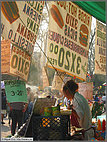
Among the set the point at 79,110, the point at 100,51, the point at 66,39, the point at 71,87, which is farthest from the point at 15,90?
the point at 100,51

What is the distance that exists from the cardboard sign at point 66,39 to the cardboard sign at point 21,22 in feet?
1.75

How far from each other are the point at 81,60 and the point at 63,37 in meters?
0.63

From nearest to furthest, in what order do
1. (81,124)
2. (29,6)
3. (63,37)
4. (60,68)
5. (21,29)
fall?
1. (81,124)
2. (21,29)
3. (29,6)
4. (60,68)
5. (63,37)

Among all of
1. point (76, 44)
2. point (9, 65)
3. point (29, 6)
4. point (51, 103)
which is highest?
point (29, 6)

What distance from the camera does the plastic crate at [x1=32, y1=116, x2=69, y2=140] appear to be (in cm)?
186

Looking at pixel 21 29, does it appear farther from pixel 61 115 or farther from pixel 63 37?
pixel 61 115

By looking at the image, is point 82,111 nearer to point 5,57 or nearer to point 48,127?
point 48,127

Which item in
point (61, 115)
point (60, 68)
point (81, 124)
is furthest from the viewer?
point (60, 68)

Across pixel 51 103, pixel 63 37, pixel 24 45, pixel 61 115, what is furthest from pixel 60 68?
pixel 61 115

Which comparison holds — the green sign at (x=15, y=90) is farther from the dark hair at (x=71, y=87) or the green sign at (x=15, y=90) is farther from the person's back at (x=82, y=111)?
the person's back at (x=82, y=111)

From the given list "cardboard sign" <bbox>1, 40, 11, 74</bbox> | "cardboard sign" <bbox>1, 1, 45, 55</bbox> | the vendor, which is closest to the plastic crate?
the vendor

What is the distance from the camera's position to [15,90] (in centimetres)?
276

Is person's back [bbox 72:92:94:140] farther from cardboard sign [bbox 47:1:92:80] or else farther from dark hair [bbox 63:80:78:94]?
cardboard sign [bbox 47:1:92:80]

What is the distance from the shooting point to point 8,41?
2.85 meters
